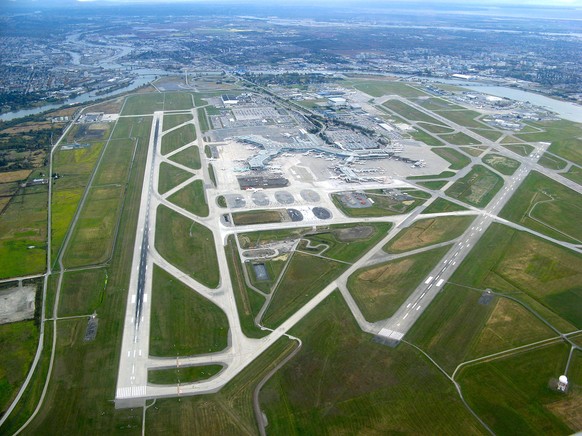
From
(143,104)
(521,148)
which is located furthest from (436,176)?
(143,104)

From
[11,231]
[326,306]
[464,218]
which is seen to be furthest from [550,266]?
[11,231]

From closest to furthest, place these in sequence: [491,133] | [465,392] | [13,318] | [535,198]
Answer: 1. [465,392]
2. [13,318]
3. [535,198]
4. [491,133]

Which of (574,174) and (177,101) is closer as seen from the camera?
(574,174)

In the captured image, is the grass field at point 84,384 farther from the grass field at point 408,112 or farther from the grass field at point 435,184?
the grass field at point 408,112

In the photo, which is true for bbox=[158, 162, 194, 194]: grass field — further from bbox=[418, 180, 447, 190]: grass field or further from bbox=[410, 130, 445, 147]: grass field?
bbox=[410, 130, 445, 147]: grass field

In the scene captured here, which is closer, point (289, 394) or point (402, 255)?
point (289, 394)

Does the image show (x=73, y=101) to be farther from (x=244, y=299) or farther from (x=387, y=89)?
(x=244, y=299)

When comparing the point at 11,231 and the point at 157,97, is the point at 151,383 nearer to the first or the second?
the point at 11,231
